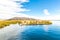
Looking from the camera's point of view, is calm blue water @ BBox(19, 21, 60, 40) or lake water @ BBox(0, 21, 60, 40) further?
calm blue water @ BBox(19, 21, 60, 40)

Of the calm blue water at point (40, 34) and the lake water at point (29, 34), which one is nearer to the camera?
the lake water at point (29, 34)

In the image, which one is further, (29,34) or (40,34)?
(40,34)
